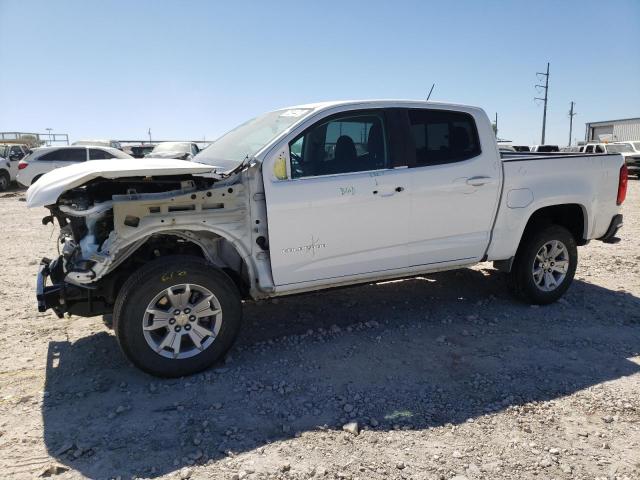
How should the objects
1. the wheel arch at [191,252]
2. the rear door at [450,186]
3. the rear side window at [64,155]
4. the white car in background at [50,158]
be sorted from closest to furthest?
the wheel arch at [191,252] < the rear door at [450,186] < the white car in background at [50,158] < the rear side window at [64,155]

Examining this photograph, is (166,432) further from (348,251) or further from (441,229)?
(441,229)

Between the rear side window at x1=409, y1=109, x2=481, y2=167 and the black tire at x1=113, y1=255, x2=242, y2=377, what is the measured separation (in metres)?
2.01

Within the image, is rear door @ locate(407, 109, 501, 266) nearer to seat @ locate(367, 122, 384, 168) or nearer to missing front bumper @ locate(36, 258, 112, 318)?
seat @ locate(367, 122, 384, 168)

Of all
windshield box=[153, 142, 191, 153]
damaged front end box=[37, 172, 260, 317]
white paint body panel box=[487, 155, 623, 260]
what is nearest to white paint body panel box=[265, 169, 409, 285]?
damaged front end box=[37, 172, 260, 317]

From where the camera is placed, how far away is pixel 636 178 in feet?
78.4

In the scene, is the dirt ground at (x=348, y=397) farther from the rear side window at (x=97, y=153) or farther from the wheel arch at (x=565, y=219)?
the rear side window at (x=97, y=153)

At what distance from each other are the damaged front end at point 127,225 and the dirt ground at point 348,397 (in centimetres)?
64

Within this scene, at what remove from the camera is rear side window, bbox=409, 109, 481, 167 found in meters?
4.51

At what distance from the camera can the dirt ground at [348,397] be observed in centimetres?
287

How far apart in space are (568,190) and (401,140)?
200 cm

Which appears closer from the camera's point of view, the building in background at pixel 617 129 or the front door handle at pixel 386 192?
the front door handle at pixel 386 192

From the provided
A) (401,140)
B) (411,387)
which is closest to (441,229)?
(401,140)

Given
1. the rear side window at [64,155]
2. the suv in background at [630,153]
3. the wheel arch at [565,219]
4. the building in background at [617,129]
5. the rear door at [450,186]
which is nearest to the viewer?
the rear door at [450,186]

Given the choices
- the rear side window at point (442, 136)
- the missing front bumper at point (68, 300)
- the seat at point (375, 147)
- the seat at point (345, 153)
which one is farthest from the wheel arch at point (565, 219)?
the missing front bumper at point (68, 300)
